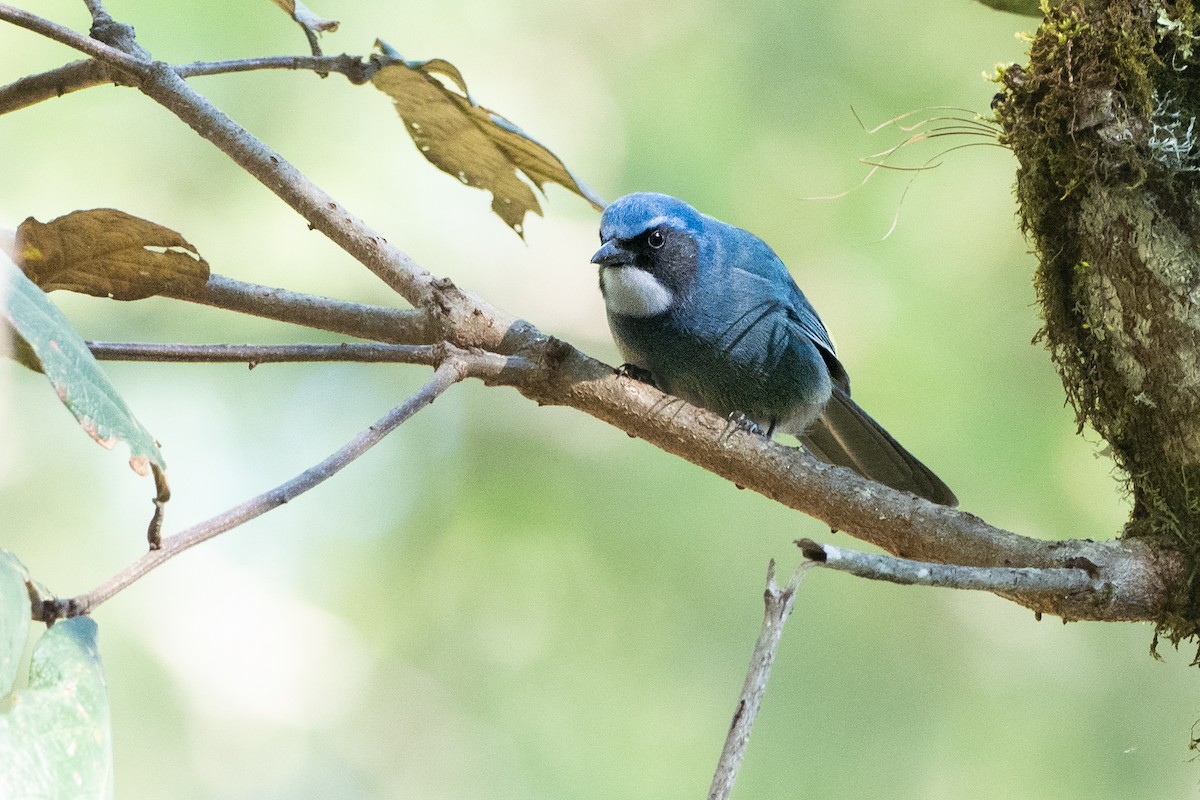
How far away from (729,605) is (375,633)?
171 centimetres

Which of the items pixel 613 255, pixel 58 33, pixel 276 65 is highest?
pixel 613 255

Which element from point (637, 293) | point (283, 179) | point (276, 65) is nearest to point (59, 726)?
point (283, 179)

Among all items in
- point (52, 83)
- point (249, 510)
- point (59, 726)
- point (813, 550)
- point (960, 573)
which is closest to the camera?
point (59, 726)

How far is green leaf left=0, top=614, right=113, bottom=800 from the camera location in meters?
1.11

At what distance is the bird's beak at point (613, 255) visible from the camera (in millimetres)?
3527

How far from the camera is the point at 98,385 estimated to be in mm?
1283

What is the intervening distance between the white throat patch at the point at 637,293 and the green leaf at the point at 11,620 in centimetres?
247

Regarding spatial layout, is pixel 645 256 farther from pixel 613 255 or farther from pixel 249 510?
pixel 249 510

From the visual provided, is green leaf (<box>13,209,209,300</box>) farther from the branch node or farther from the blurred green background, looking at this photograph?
the blurred green background

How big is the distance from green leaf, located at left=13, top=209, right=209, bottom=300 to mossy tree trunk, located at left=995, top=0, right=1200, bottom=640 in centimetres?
165

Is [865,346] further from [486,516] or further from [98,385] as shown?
[98,385]

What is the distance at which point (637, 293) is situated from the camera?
3.53 m

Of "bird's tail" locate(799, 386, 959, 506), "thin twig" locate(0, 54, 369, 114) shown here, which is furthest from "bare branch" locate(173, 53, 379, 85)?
"bird's tail" locate(799, 386, 959, 506)

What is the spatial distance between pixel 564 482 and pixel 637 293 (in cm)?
236
